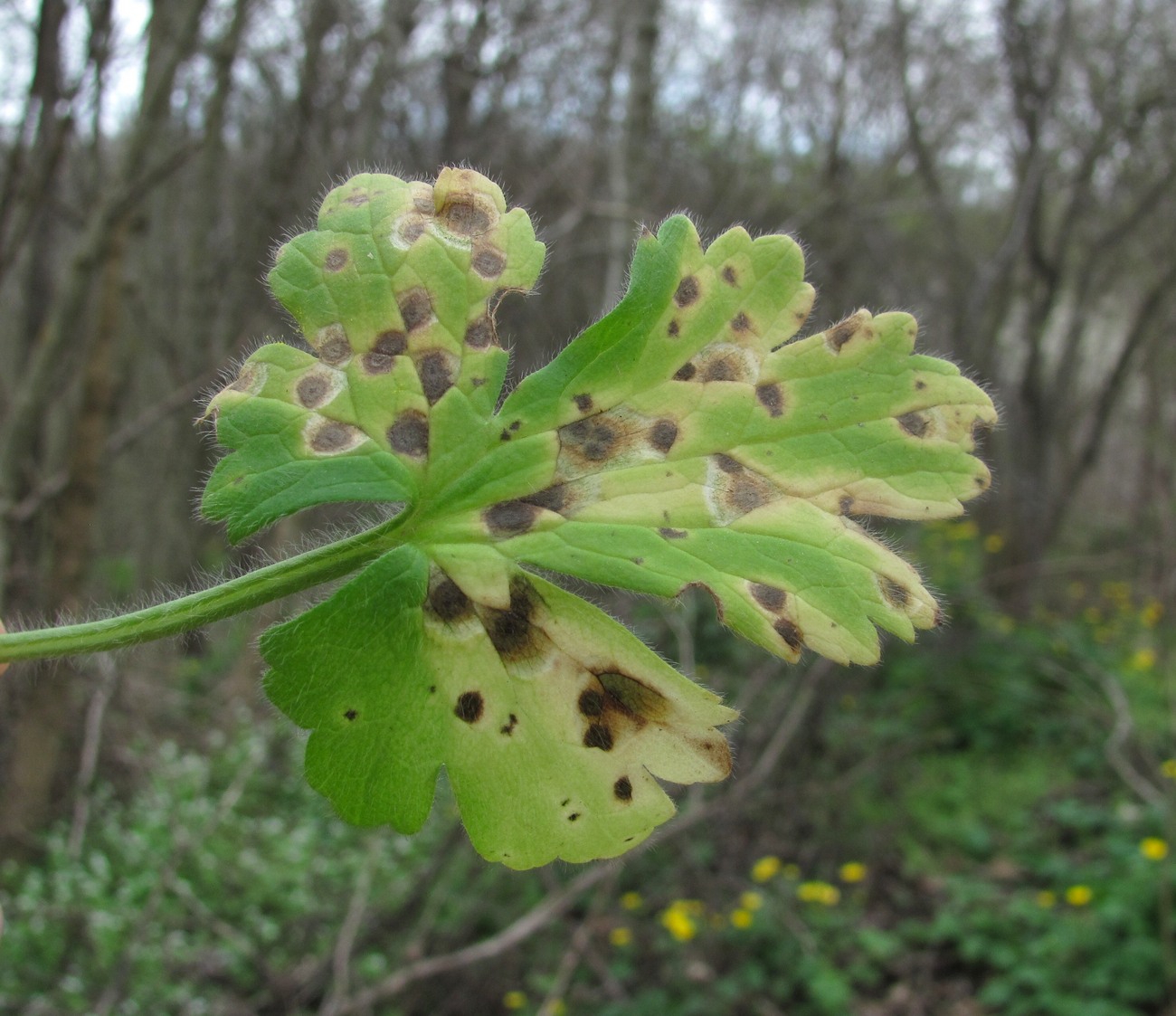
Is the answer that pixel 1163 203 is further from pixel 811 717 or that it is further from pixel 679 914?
pixel 679 914

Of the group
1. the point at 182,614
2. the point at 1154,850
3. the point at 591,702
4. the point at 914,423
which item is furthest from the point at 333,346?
the point at 1154,850

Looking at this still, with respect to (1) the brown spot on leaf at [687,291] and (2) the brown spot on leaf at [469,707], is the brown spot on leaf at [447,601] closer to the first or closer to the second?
(2) the brown spot on leaf at [469,707]

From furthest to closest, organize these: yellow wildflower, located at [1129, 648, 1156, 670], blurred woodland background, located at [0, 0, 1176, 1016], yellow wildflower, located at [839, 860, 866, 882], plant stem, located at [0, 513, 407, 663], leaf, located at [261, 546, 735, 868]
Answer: yellow wildflower, located at [1129, 648, 1156, 670] < yellow wildflower, located at [839, 860, 866, 882] < blurred woodland background, located at [0, 0, 1176, 1016] < leaf, located at [261, 546, 735, 868] < plant stem, located at [0, 513, 407, 663]

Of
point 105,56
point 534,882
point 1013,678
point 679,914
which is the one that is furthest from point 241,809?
point 1013,678

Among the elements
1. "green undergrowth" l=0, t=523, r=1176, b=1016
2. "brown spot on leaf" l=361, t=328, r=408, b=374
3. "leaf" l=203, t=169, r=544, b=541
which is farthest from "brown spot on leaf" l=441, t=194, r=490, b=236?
"green undergrowth" l=0, t=523, r=1176, b=1016

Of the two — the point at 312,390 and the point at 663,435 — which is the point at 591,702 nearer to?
the point at 663,435

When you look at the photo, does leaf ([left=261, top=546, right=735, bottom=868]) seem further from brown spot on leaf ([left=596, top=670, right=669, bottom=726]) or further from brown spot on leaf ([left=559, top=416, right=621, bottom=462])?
brown spot on leaf ([left=559, top=416, right=621, bottom=462])
